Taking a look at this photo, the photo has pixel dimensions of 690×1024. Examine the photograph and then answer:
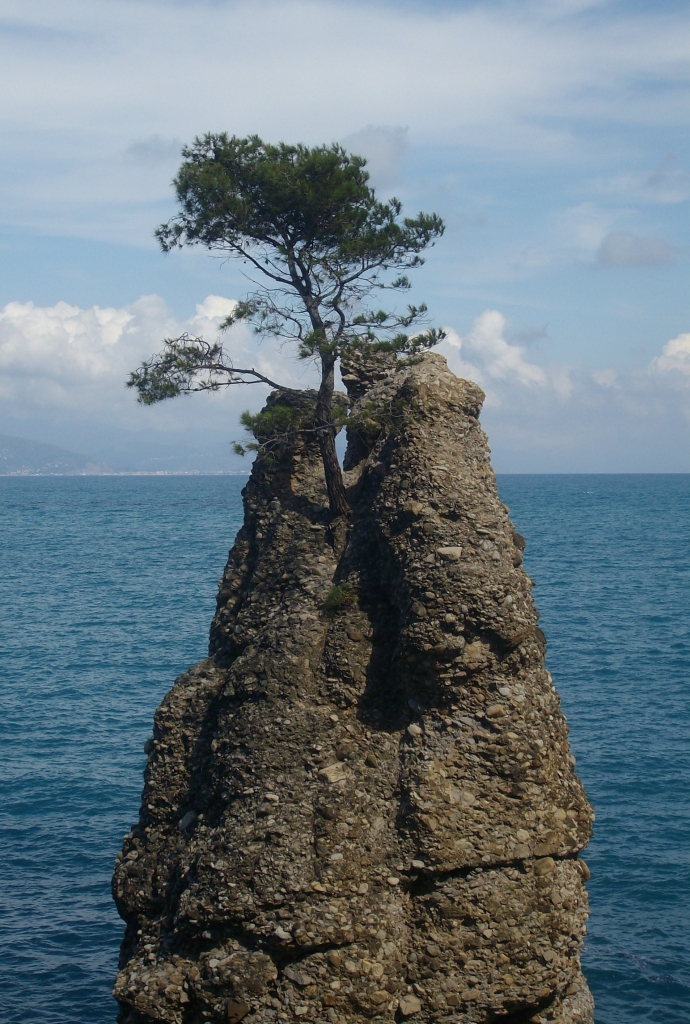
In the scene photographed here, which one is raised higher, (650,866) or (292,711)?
(292,711)

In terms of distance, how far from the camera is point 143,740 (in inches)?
1585

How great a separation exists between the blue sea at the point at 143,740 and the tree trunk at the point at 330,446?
1390 centimetres

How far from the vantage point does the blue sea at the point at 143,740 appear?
25109 millimetres

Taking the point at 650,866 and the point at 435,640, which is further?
the point at 650,866

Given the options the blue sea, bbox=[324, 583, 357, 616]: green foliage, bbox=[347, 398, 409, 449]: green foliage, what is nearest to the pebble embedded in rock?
bbox=[324, 583, 357, 616]: green foliage

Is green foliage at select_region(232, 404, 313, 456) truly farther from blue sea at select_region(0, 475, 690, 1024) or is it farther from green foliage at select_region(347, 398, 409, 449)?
blue sea at select_region(0, 475, 690, 1024)

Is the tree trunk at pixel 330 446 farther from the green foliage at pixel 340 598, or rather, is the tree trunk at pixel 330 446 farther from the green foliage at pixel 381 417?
the green foliage at pixel 340 598

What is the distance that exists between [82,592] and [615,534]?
66.9 metres

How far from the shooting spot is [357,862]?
582 inches

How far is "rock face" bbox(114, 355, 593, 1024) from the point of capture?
14.4 m

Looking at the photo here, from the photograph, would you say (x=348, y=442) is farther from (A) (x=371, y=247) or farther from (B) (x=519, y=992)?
(B) (x=519, y=992)

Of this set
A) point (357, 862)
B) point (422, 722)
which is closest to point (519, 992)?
point (357, 862)

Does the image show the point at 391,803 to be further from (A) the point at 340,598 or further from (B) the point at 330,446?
(B) the point at 330,446

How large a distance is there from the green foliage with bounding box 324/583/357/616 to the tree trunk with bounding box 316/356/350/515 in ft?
7.23
